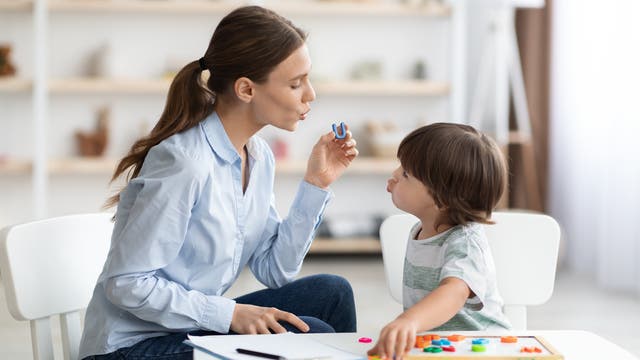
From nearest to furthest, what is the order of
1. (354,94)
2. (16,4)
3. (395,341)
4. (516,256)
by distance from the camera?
(395,341) → (516,256) → (16,4) → (354,94)

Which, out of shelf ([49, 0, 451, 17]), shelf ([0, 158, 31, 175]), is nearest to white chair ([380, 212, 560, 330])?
shelf ([49, 0, 451, 17])

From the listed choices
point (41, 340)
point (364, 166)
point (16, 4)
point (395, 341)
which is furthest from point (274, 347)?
point (16, 4)

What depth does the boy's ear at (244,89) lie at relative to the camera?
172cm

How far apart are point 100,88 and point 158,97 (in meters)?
0.35

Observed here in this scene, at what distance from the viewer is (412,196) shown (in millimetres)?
1604

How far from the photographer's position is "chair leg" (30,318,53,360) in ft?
5.10

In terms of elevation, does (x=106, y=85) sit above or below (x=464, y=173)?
below

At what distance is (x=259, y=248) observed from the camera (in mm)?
1901

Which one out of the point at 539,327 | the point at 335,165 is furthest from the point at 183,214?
the point at 539,327

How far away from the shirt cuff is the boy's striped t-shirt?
1.04 ft

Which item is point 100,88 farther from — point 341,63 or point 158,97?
point 341,63

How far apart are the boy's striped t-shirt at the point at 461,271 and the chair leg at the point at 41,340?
2.11ft

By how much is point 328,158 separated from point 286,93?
19 cm

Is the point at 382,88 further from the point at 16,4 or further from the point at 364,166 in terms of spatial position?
the point at 16,4
